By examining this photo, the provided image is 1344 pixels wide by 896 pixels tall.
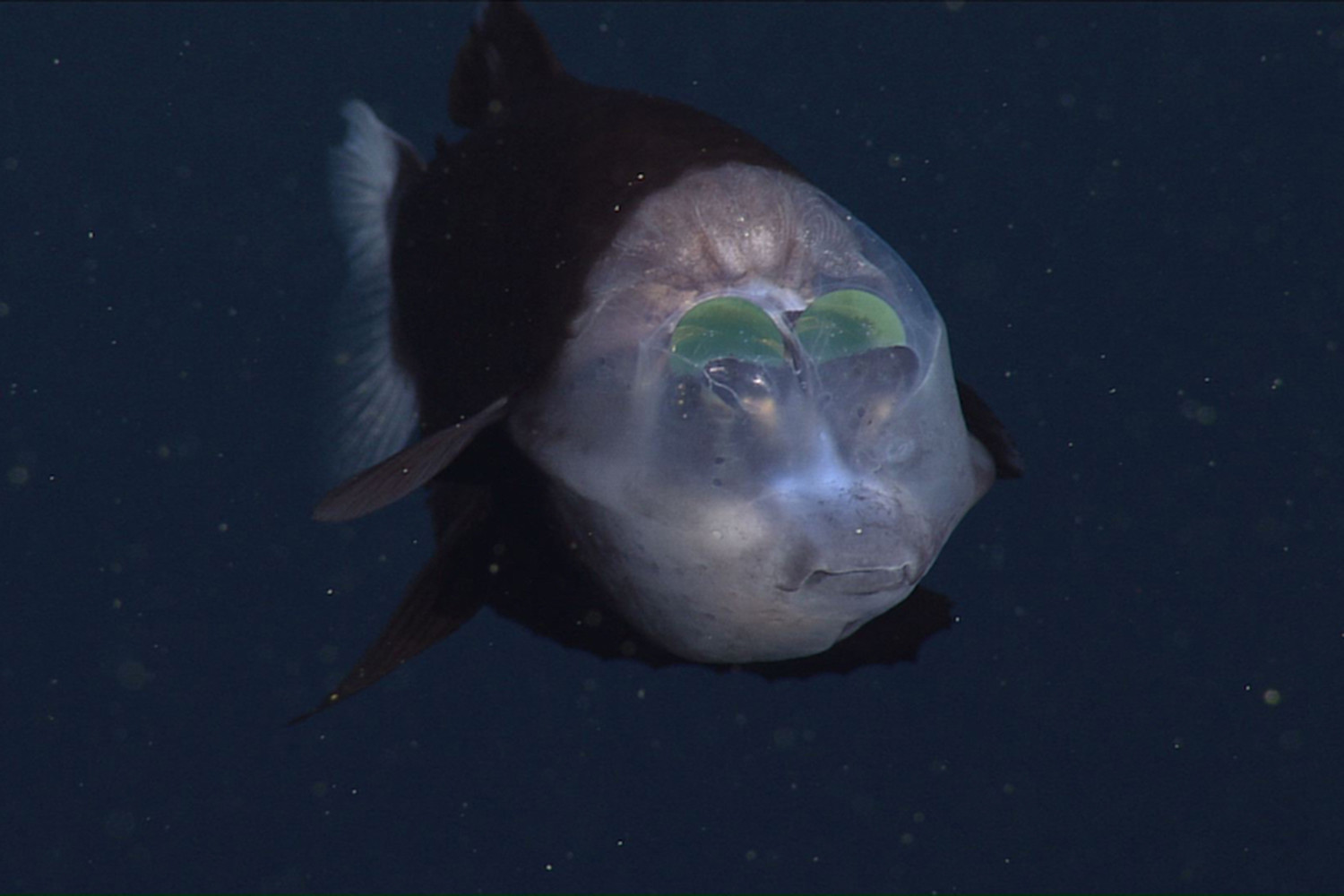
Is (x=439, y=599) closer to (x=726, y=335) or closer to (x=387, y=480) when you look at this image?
(x=387, y=480)

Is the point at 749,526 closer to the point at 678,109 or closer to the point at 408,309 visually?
the point at 678,109

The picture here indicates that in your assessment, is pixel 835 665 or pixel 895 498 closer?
pixel 895 498

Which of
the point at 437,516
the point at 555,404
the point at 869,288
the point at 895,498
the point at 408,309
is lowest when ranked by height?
the point at 437,516

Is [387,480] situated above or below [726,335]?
below

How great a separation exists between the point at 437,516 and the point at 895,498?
5.10ft

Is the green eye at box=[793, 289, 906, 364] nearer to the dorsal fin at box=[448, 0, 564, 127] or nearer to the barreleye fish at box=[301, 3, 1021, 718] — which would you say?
the barreleye fish at box=[301, 3, 1021, 718]

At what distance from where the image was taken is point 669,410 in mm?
2439

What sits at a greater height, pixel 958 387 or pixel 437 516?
pixel 958 387

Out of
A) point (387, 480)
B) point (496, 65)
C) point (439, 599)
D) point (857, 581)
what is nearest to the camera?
point (857, 581)

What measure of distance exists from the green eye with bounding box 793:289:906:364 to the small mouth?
425mm

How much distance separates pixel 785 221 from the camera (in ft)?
8.65

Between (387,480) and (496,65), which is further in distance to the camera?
(496,65)

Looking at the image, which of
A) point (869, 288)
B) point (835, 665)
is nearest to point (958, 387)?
point (869, 288)

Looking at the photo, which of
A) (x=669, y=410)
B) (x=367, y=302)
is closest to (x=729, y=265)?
(x=669, y=410)
